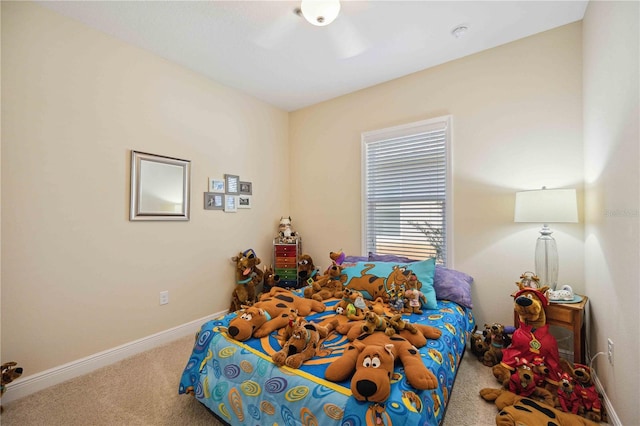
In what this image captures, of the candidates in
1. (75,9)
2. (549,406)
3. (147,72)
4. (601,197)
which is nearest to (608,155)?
(601,197)

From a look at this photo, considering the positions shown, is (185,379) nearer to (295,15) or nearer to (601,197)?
(295,15)

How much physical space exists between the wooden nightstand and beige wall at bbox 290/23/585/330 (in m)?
0.44

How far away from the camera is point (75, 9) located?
2.02 meters

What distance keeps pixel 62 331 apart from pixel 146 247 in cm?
82

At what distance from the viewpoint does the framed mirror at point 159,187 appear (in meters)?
2.45

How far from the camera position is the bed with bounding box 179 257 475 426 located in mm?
1137

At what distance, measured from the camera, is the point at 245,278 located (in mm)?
3262

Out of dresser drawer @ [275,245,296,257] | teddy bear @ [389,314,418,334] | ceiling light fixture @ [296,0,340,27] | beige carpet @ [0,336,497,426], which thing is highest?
ceiling light fixture @ [296,0,340,27]

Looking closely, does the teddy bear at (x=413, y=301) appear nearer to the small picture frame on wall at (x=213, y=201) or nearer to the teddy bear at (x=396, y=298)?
the teddy bear at (x=396, y=298)

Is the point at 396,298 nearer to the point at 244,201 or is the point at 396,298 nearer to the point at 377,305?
the point at 377,305

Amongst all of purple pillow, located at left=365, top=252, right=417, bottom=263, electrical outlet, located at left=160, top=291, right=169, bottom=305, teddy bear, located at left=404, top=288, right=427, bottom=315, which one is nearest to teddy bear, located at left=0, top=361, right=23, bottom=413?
electrical outlet, located at left=160, top=291, right=169, bottom=305

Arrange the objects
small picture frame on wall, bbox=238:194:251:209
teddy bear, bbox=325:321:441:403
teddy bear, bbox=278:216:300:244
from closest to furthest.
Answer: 1. teddy bear, bbox=325:321:441:403
2. small picture frame on wall, bbox=238:194:251:209
3. teddy bear, bbox=278:216:300:244

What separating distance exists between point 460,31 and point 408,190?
58.2 inches

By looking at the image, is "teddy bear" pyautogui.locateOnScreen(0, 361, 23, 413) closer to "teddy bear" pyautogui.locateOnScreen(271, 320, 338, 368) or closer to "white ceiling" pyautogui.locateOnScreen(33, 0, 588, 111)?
"teddy bear" pyautogui.locateOnScreen(271, 320, 338, 368)
